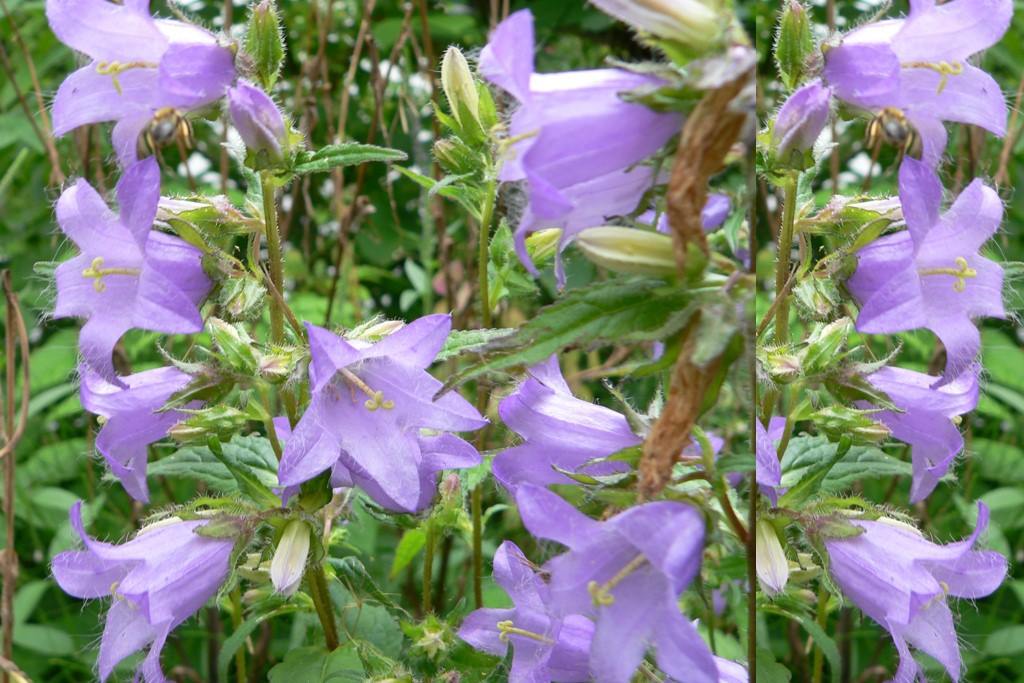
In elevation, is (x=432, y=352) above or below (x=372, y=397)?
above

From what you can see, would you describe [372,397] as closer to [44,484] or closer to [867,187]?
[867,187]

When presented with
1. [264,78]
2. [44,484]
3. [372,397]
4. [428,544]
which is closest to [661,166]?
[372,397]

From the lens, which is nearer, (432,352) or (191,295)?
(432,352)

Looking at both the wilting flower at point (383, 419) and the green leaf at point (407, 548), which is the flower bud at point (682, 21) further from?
the green leaf at point (407, 548)

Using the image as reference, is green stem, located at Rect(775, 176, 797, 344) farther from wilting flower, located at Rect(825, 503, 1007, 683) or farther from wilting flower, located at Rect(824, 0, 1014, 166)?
wilting flower, located at Rect(825, 503, 1007, 683)

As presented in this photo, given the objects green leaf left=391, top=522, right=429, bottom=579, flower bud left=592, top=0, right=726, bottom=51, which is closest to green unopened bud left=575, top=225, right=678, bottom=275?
flower bud left=592, top=0, right=726, bottom=51

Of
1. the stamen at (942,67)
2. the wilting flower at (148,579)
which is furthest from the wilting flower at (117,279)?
the stamen at (942,67)

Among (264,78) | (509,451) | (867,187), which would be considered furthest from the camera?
(867,187)
